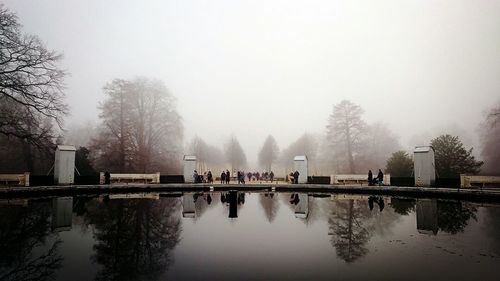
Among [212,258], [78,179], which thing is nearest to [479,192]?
A: [212,258]

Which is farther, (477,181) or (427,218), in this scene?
(477,181)

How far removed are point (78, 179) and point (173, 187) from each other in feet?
24.3

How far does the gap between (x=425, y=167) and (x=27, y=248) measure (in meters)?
24.1

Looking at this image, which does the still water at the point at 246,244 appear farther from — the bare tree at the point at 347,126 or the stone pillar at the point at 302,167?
the bare tree at the point at 347,126

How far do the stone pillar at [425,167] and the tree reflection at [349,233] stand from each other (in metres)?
10.9

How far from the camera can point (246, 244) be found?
902 cm

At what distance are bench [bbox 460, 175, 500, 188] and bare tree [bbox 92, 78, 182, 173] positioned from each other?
30287 millimetres

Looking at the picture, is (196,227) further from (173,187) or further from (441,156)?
(441,156)

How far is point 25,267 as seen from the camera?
21.9 ft

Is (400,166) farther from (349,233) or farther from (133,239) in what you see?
(133,239)

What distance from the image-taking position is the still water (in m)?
6.56

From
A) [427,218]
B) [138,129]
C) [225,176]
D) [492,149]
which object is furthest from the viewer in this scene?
[492,149]

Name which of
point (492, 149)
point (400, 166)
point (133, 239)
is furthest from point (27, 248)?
point (492, 149)

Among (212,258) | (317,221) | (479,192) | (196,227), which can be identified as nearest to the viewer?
(212,258)
